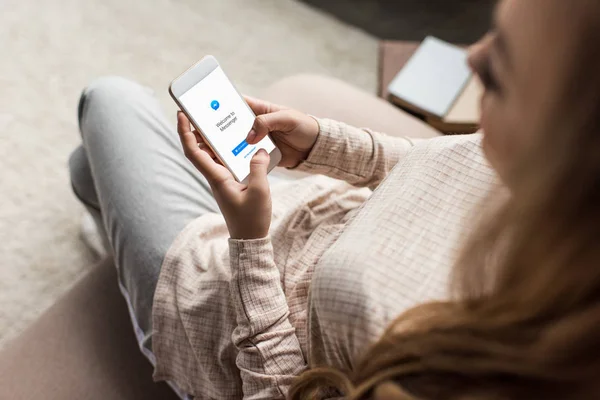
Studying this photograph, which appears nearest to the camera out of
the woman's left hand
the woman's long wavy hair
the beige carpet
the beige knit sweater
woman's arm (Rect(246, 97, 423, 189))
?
the woman's long wavy hair

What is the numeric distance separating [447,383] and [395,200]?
25cm

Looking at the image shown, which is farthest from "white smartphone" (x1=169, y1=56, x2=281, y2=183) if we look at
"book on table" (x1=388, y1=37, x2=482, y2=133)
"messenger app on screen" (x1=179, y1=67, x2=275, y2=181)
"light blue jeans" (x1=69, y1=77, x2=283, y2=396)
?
"book on table" (x1=388, y1=37, x2=482, y2=133)

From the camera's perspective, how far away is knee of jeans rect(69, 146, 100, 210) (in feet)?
3.21

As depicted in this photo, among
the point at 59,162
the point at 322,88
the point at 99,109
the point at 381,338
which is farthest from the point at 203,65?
the point at 59,162

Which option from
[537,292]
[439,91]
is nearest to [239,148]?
[537,292]

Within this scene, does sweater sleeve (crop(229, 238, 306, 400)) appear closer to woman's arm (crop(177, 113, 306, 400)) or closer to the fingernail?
woman's arm (crop(177, 113, 306, 400))

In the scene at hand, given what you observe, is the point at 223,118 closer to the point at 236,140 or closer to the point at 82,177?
the point at 236,140

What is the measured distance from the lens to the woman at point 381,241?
0.38m

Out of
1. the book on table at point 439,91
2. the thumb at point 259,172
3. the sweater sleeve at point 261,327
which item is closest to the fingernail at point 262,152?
the thumb at point 259,172

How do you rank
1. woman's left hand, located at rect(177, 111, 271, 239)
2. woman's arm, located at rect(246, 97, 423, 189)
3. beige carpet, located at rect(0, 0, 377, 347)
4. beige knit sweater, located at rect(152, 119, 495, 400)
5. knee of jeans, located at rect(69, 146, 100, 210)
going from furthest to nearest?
1. beige carpet, located at rect(0, 0, 377, 347)
2. knee of jeans, located at rect(69, 146, 100, 210)
3. woman's arm, located at rect(246, 97, 423, 189)
4. woman's left hand, located at rect(177, 111, 271, 239)
5. beige knit sweater, located at rect(152, 119, 495, 400)

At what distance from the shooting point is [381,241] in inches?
23.3

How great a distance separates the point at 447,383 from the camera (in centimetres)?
44

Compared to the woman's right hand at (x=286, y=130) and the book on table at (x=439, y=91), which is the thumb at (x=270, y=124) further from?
the book on table at (x=439, y=91)

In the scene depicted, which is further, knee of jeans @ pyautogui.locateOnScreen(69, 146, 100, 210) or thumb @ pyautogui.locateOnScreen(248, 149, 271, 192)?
knee of jeans @ pyautogui.locateOnScreen(69, 146, 100, 210)
